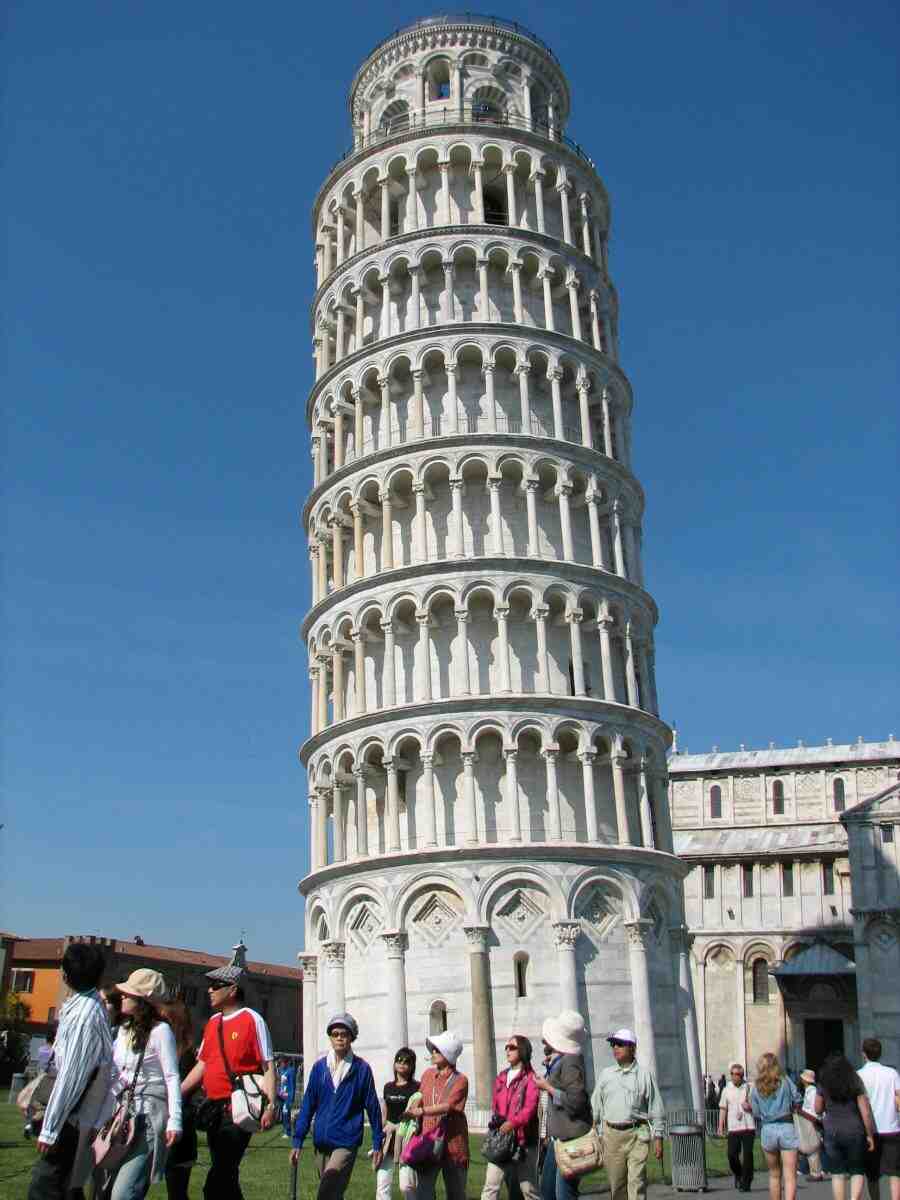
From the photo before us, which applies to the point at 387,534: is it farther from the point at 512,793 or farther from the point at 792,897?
the point at 792,897

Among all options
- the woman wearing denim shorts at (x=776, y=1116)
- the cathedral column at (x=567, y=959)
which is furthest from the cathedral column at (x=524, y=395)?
the woman wearing denim shorts at (x=776, y=1116)

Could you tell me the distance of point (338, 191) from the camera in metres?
46.0

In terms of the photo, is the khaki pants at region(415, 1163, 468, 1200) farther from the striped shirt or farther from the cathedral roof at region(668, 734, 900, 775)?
the cathedral roof at region(668, 734, 900, 775)

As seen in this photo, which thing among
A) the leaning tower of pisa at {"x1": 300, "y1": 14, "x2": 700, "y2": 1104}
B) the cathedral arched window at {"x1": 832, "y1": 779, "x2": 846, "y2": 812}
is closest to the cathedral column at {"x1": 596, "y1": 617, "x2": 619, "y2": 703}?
the leaning tower of pisa at {"x1": 300, "y1": 14, "x2": 700, "y2": 1104}

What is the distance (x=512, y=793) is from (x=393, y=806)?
3.43 metres

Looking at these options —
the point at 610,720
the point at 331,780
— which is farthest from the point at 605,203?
the point at 331,780

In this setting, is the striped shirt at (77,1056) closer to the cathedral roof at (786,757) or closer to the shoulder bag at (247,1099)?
the shoulder bag at (247,1099)

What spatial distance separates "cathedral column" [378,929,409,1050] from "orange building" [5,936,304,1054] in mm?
33762

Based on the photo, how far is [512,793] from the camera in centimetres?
3519

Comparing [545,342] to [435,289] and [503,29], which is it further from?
[503,29]

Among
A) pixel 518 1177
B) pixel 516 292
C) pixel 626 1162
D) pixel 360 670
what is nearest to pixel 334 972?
pixel 360 670

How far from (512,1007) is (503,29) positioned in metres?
35.9

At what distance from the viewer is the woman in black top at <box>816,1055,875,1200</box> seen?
485 inches

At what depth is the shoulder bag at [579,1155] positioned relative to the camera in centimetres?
1070
